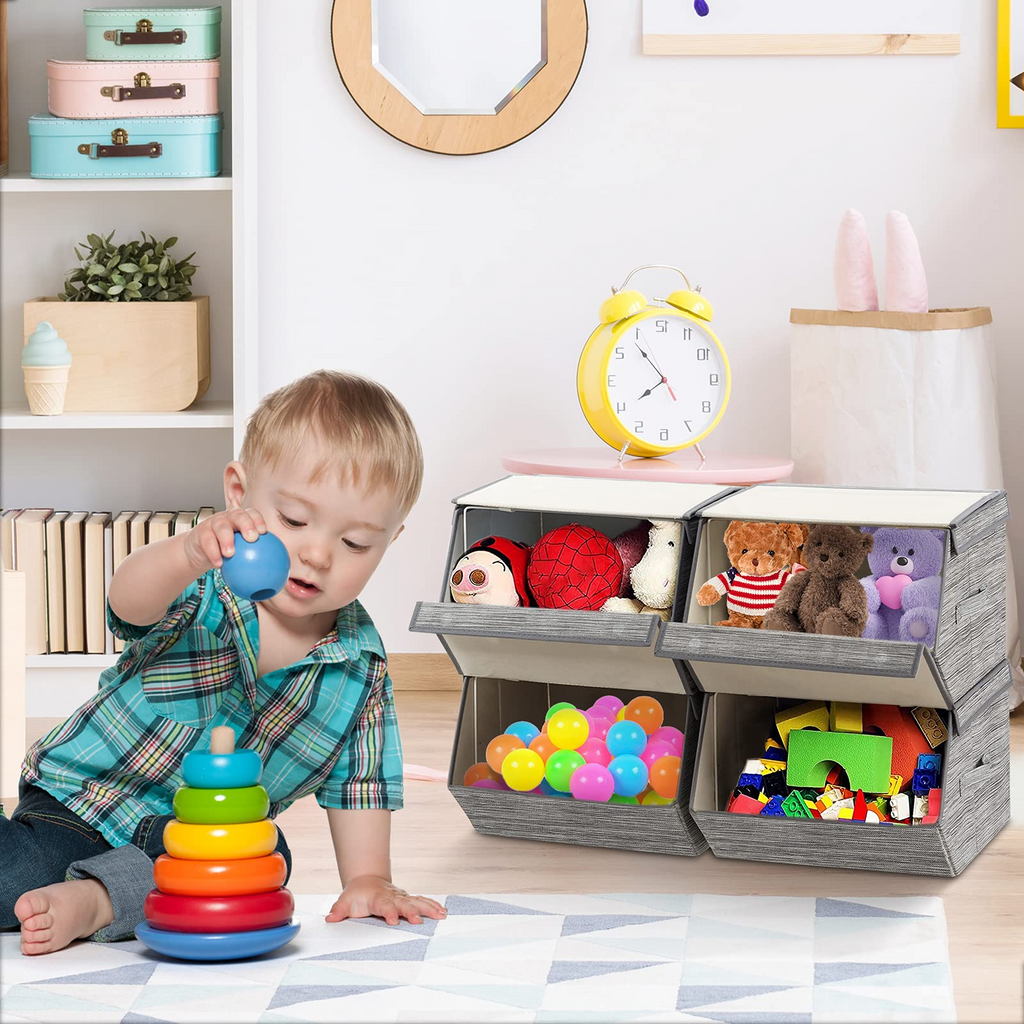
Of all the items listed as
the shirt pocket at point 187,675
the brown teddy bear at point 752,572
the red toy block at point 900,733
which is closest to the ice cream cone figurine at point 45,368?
the shirt pocket at point 187,675

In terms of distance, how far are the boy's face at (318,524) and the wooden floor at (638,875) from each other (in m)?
0.37

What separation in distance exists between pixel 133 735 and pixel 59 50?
157 centimetres

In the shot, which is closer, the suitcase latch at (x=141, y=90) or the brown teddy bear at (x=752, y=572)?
the brown teddy bear at (x=752, y=572)

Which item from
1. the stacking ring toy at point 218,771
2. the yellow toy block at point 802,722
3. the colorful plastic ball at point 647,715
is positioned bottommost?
the colorful plastic ball at point 647,715

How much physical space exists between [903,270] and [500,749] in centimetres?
101

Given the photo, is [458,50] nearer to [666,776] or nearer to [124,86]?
[124,86]

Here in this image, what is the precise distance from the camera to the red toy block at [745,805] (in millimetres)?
1682

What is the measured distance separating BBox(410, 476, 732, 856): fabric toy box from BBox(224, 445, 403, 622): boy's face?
328 mm

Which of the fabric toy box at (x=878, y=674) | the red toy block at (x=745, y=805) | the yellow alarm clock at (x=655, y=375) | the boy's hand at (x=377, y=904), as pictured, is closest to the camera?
the boy's hand at (x=377, y=904)

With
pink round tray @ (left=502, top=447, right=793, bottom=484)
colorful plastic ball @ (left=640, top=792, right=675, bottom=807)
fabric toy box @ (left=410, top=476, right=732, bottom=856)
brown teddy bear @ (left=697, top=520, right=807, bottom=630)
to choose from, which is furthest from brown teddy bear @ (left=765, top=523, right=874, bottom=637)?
pink round tray @ (left=502, top=447, right=793, bottom=484)

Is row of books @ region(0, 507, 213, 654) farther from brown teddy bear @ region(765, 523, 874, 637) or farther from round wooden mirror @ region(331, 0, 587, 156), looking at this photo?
brown teddy bear @ region(765, 523, 874, 637)

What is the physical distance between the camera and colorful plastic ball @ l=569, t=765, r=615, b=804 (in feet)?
Answer: 5.63

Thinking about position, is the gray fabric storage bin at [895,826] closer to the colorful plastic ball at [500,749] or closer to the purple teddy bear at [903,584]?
the purple teddy bear at [903,584]

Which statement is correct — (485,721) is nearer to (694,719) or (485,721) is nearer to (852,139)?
(694,719)
